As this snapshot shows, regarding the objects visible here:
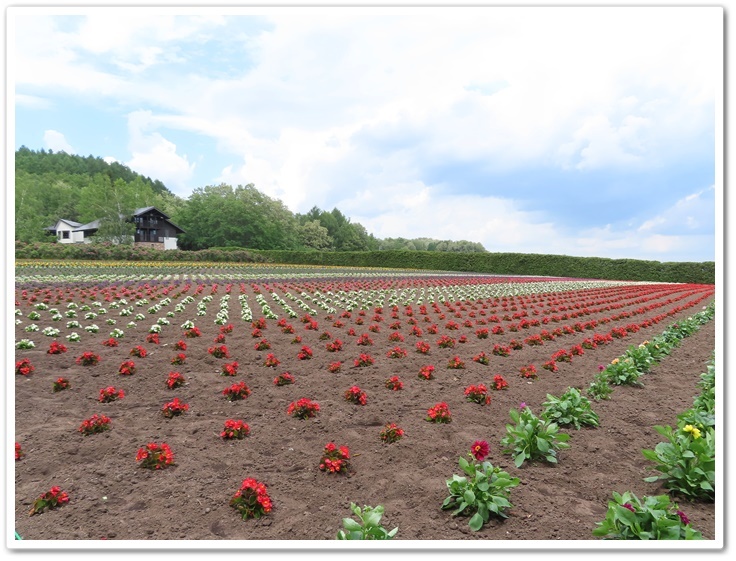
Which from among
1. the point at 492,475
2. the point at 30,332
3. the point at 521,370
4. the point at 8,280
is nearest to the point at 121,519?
the point at 8,280

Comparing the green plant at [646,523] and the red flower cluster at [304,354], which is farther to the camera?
the red flower cluster at [304,354]

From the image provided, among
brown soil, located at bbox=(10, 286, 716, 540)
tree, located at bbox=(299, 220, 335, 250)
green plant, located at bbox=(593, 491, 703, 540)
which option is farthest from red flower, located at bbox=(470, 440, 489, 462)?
tree, located at bbox=(299, 220, 335, 250)

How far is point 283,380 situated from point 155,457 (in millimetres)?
2333

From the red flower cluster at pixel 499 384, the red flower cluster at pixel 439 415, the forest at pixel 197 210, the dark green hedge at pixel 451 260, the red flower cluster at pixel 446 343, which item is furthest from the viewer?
the forest at pixel 197 210

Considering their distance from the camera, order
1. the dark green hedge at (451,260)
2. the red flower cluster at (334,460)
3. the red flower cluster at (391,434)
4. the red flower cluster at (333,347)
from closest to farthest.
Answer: the red flower cluster at (334,460) < the red flower cluster at (391,434) < the red flower cluster at (333,347) < the dark green hedge at (451,260)

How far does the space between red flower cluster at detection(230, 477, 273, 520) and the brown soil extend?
55 millimetres

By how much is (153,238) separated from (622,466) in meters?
71.8

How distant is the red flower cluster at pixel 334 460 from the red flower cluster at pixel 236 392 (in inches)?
80.4

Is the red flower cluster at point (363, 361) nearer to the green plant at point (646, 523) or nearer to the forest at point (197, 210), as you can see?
the green plant at point (646, 523)

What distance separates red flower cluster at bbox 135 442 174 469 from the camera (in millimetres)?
3660

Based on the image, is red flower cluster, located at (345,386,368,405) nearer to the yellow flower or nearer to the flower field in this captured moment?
the flower field

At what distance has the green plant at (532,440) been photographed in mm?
3709

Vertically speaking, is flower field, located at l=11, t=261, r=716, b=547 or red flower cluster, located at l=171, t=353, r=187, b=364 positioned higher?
red flower cluster, located at l=171, t=353, r=187, b=364

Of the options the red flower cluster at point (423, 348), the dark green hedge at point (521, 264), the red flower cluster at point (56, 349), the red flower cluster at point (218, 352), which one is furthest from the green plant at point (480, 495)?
the dark green hedge at point (521, 264)
